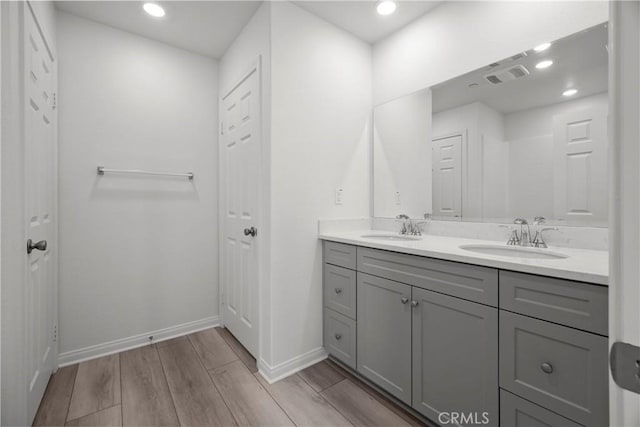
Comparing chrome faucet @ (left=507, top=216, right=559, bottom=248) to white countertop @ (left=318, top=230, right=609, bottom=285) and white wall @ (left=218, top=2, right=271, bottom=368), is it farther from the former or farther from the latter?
white wall @ (left=218, top=2, right=271, bottom=368)

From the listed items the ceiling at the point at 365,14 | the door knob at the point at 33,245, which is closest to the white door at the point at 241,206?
the ceiling at the point at 365,14

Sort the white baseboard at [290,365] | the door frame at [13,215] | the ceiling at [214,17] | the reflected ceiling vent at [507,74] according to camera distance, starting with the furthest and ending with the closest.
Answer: the ceiling at [214,17] < the white baseboard at [290,365] < the reflected ceiling vent at [507,74] < the door frame at [13,215]

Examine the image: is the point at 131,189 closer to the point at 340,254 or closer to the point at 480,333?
the point at 340,254

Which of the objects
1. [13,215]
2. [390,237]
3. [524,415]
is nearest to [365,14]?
[390,237]

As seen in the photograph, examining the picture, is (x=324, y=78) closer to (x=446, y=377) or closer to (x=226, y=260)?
(x=226, y=260)

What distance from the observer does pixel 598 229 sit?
1.33 metres

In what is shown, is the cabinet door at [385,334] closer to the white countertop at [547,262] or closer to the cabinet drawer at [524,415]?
the white countertop at [547,262]

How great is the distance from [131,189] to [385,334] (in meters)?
2.10

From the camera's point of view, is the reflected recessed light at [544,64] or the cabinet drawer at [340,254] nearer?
the reflected recessed light at [544,64]

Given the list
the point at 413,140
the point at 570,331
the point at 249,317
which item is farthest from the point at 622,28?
the point at 249,317

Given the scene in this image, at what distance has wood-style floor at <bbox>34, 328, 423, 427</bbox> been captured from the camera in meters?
1.47

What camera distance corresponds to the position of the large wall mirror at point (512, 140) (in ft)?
4.53

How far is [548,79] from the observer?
151cm

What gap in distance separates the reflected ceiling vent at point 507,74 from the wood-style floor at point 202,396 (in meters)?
1.92
